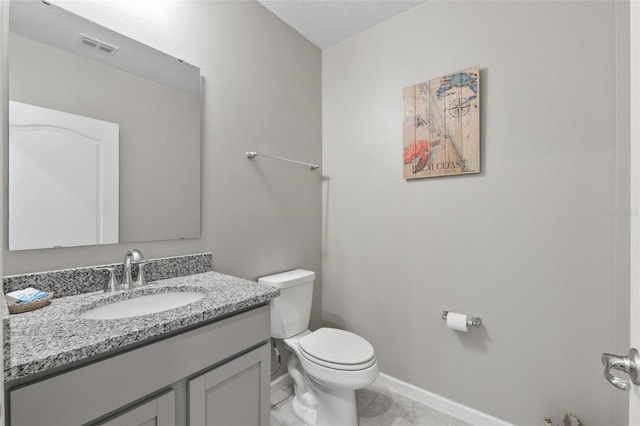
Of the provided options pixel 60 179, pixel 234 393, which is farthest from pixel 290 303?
pixel 60 179

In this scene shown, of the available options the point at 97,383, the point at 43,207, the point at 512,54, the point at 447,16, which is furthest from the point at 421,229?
the point at 43,207

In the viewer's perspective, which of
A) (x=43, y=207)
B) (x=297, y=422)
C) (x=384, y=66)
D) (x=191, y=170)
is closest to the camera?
(x=43, y=207)

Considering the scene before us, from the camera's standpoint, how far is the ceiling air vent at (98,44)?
1254mm

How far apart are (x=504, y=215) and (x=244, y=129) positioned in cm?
157

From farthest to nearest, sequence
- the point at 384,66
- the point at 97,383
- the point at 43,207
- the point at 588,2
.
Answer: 1. the point at 384,66
2. the point at 588,2
3. the point at 43,207
4. the point at 97,383

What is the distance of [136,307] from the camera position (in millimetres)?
1266

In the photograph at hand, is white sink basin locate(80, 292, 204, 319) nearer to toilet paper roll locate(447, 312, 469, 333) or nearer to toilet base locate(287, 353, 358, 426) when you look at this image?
toilet base locate(287, 353, 358, 426)

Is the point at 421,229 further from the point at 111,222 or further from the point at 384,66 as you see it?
the point at 111,222

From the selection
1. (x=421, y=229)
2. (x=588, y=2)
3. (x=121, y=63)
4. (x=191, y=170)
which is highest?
(x=588, y=2)

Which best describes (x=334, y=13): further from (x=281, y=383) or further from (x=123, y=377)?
(x=281, y=383)

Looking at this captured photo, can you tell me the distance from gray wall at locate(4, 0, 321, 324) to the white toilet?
0.21m

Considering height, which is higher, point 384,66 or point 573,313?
point 384,66

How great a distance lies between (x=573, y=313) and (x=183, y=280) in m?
1.89

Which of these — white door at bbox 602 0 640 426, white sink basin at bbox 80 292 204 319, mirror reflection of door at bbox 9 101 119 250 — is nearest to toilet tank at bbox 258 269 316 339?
white sink basin at bbox 80 292 204 319
